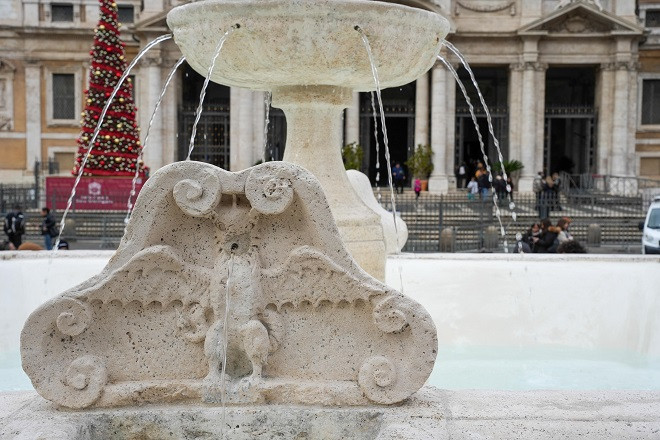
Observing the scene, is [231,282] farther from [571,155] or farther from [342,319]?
[571,155]

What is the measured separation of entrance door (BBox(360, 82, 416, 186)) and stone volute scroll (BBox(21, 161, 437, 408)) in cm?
2877

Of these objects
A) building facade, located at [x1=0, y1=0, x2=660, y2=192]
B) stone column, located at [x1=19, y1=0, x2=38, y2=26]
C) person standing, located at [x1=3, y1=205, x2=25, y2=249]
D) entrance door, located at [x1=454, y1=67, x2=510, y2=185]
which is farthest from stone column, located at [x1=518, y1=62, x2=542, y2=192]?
person standing, located at [x1=3, y1=205, x2=25, y2=249]

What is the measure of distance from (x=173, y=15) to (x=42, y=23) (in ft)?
97.1

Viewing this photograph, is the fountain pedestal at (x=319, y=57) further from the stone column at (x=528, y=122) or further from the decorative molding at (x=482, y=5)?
the decorative molding at (x=482, y=5)

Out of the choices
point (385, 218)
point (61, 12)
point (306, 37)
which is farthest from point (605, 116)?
point (306, 37)

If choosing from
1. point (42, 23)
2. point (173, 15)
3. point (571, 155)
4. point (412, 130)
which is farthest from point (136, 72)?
point (173, 15)

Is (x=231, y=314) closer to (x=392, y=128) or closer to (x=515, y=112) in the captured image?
(x=515, y=112)

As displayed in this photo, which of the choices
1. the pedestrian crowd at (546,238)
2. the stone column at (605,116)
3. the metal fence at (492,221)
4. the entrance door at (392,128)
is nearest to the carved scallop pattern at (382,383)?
the pedestrian crowd at (546,238)

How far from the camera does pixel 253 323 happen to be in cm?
320

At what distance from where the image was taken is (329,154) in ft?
19.6

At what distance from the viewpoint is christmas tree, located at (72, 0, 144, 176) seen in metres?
22.3

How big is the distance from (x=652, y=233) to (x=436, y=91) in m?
16.5

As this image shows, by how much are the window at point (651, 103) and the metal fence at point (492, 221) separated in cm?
1132

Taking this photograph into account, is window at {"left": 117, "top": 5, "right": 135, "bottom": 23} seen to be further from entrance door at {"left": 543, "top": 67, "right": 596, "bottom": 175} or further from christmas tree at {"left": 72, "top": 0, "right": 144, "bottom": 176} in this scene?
entrance door at {"left": 543, "top": 67, "right": 596, "bottom": 175}
